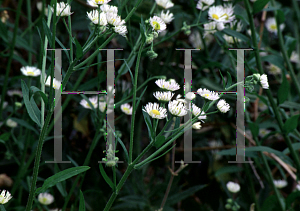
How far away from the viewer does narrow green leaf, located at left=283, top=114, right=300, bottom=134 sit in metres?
0.67

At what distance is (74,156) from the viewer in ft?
3.19

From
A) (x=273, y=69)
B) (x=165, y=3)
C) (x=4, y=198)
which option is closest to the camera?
(x=4, y=198)

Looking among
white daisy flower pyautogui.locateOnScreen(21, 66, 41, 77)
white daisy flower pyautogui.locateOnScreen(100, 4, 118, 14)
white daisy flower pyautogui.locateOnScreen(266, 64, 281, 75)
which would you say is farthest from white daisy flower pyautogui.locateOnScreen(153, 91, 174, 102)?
white daisy flower pyautogui.locateOnScreen(266, 64, 281, 75)

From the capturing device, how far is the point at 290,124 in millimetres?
683

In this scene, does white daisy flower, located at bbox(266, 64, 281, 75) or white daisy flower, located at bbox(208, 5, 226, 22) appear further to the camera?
white daisy flower, located at bbox(266, 64, 281, 75)

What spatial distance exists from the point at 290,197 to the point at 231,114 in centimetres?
33

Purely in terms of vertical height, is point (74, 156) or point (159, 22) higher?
point (159, 22)

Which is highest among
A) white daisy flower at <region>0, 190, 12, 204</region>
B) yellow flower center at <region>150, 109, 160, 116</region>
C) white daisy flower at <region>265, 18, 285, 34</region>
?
white daisy flower at <region>265, 18, 285, 34</region>

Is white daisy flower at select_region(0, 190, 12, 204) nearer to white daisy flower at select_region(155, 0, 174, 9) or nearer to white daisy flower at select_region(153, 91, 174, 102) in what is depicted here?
white daisy flower at select_region(153, 91, 174, 102)

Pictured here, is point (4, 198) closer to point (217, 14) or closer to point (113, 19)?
point (113, 19)

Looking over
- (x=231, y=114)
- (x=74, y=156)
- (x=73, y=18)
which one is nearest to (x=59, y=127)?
(x=74, y=156)

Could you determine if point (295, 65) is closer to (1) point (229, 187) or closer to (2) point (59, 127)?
(1) point (229, 187)

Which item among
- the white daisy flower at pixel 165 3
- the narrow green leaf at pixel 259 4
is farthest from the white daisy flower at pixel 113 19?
the narrow green leaf at pixel 259 4

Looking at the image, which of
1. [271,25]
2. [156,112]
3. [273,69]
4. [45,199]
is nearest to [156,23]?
[156,112]
